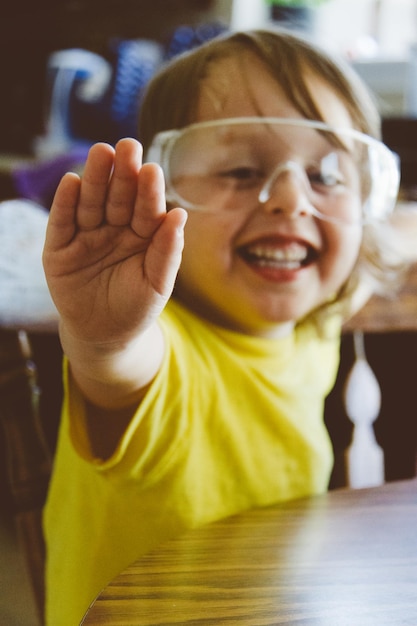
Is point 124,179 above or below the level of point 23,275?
above

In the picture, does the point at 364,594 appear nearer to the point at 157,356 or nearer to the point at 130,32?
the point at 157,356

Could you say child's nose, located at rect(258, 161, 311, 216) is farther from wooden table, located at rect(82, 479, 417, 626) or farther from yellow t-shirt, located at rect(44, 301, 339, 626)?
wooden table, located at rect(82, 479, 417, 626)

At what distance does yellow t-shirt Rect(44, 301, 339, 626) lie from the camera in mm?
533

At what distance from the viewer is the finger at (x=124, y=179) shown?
0.35 metres

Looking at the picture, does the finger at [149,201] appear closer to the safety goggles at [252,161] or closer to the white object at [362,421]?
the safety goggles at [252,161]

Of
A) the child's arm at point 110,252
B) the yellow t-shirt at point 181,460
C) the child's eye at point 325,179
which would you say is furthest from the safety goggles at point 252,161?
the child's arm at point 110,252

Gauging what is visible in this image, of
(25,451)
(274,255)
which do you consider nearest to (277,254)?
(274,255)

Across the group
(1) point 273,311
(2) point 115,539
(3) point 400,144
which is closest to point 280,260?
(1) point 273,311

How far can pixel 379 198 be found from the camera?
2.23ft

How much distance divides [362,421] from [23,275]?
0.40m

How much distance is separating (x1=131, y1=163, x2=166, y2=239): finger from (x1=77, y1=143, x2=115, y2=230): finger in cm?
2

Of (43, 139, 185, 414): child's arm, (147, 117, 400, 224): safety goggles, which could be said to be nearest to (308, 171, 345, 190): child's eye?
(147, 117, 400, 224): safety goggles

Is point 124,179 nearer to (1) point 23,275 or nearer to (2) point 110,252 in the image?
(2) point 110,252

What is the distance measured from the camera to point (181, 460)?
22.6 inches
